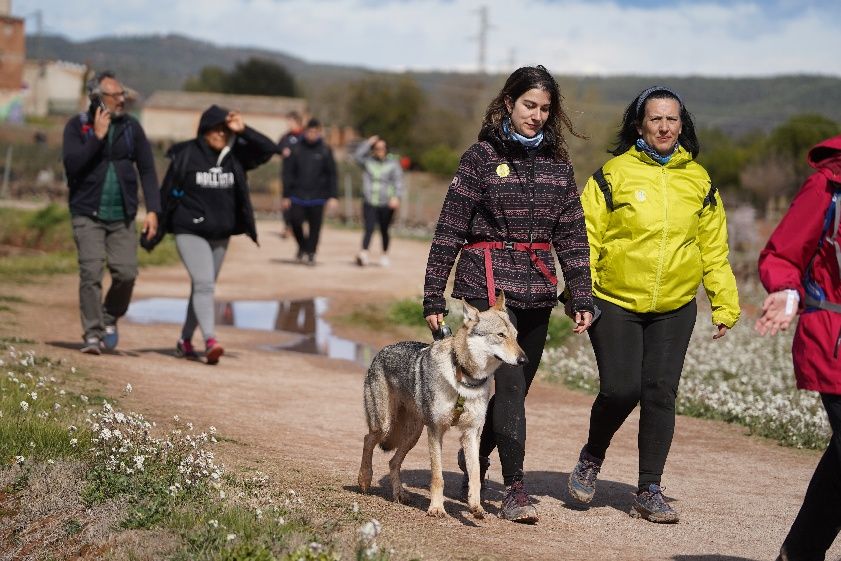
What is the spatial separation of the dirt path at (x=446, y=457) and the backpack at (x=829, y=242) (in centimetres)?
180

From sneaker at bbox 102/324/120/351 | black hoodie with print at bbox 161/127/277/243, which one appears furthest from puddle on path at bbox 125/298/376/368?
black hoodie with print at bbox 161/127/277/243

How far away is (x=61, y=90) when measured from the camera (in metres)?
119

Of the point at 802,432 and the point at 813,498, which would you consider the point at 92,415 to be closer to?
the point at 813,498

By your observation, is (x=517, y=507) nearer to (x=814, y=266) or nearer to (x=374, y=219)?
(x=814, y=266)

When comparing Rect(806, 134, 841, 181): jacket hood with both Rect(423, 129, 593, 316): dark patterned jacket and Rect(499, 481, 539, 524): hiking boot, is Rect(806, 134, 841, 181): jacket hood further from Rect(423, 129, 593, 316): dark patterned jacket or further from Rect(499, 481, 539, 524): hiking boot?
Rect(499, 481, 539, 524): hiking boot

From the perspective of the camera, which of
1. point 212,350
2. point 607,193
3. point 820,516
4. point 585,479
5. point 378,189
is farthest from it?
point 378,189

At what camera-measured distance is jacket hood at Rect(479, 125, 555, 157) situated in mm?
7211

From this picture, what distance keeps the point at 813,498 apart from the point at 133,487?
11.1 feet

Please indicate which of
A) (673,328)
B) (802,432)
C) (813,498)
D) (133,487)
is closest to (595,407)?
(673,328)

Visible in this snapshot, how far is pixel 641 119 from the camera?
7.72 metres

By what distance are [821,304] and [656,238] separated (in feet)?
6.83

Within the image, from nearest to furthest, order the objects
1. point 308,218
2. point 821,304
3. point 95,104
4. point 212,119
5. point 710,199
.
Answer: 1. point 821,304
2. point 710,199
3. point 95,104
4. point 212,119
5. point 308,218

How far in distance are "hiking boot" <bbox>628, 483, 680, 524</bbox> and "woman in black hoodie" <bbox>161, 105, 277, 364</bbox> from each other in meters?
5.70

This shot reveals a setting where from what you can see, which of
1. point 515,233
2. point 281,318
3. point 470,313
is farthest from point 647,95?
point 281,318
